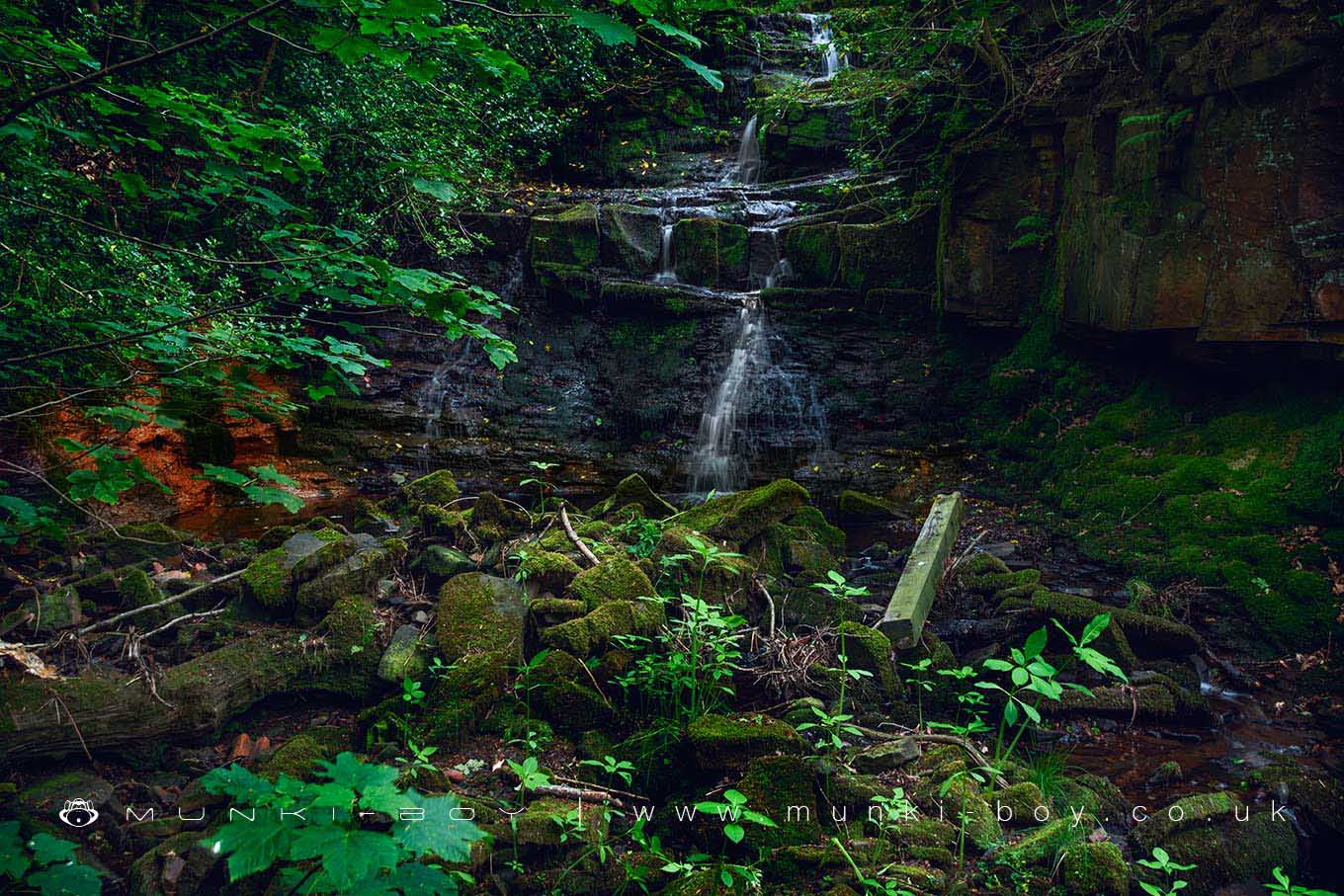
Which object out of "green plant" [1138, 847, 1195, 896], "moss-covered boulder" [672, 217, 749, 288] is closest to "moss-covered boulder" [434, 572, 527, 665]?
"green plant" [1138, 847, 1195, 896]

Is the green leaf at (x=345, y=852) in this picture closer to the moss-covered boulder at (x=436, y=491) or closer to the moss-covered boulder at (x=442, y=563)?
the moss-covered boulder at (x=442, y=563)

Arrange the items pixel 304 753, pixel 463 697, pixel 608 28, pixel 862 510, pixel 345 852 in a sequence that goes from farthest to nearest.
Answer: pixel 862 510
pixel 463 697
pixel 304 753
pixel 608 28
pixel 345 852

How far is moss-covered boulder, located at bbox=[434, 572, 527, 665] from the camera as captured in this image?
3641 millimetres

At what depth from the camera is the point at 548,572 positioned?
13.7 feet

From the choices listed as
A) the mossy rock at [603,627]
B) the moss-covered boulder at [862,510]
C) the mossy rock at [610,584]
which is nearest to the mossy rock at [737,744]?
the mossy rock at [603,627]

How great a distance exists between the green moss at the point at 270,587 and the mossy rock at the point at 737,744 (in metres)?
2.70

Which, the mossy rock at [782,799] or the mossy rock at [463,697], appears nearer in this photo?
the mossy rock at [782,799]

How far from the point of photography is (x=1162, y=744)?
386cm

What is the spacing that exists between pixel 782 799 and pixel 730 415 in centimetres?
845

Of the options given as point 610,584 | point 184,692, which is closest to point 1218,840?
point 610,584

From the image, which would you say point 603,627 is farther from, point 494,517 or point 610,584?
point 494,517

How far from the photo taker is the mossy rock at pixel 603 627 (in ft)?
11.9

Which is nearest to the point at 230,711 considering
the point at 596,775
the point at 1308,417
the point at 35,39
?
the point at 596,775

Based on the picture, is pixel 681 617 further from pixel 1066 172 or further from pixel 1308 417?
pixel 1066 172
